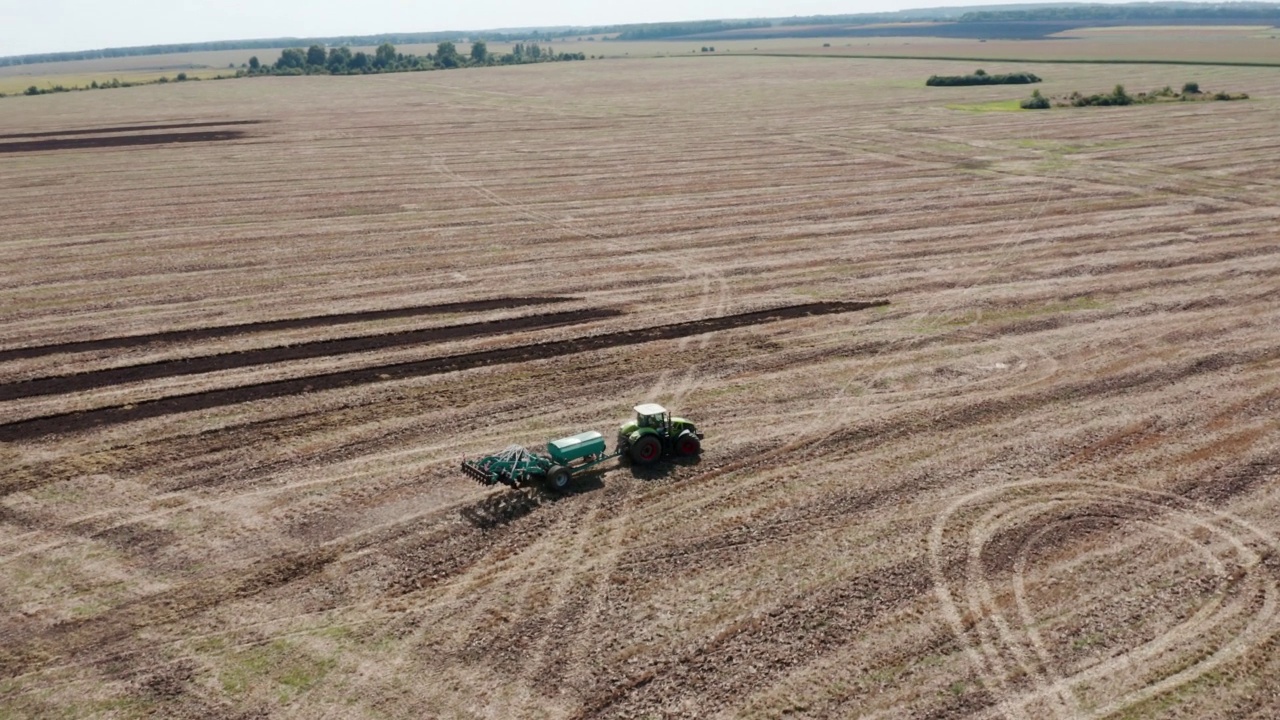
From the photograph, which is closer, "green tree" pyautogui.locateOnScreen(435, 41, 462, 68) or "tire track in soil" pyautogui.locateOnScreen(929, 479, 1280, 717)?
"tire track in soil" pyautogui.locateOnScreen(929, 479, 1280, 717)

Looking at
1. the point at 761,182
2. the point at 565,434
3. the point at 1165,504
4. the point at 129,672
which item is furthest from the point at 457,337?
the point at 761,182

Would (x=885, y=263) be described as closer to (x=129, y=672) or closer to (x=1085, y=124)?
(x=129, y=672)

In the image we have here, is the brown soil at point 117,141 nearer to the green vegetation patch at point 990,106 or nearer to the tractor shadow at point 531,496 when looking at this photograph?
the green vegetation patch at point 990,106

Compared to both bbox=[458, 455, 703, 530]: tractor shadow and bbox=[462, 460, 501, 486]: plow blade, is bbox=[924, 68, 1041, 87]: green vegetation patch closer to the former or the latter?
bbox=[458, 455, 703, 530]: tractor shadow

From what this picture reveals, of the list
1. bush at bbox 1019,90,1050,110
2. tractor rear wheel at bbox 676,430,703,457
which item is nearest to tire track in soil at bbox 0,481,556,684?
tractor rear wheel at bbox 676,430,703,457

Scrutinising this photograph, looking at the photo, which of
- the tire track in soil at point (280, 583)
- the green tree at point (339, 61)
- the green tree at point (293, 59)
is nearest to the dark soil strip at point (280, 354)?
the tire track in soil at point (280, 583)

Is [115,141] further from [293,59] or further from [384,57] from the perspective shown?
[293,59]
